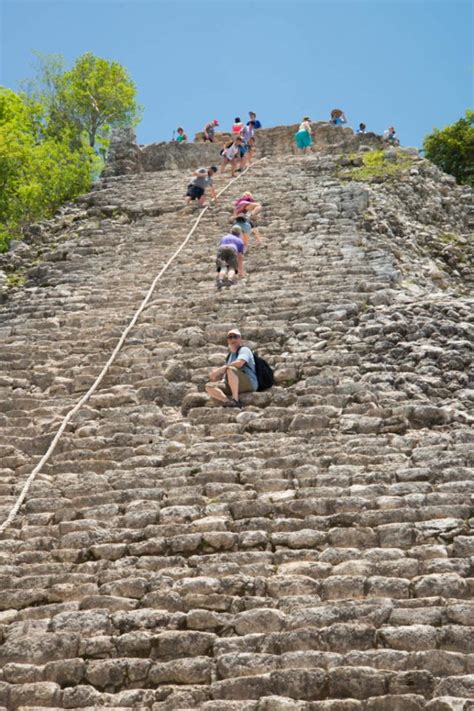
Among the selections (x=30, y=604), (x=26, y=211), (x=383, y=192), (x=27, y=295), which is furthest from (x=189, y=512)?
(x=26, y=211)

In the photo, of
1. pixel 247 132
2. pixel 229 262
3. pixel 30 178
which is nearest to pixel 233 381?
pixel 229 262

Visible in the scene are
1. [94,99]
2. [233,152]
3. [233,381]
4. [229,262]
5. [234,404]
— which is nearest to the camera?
[234,404]

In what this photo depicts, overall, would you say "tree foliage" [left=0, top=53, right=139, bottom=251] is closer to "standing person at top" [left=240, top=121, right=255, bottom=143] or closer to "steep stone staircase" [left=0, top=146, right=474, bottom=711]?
"standing person at top" [left=240, top=121, right=255, bottom=143]

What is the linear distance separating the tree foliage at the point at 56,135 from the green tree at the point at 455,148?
10.9 m

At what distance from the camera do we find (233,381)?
8898mm

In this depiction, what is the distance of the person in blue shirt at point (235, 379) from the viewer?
886cm

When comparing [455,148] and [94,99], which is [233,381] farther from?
[94,99]

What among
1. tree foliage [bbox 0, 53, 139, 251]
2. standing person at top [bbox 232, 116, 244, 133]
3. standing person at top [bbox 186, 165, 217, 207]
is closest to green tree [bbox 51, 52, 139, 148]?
tree foliage [bbox 0, 53, 139, 251]

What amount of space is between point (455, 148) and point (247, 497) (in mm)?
24636

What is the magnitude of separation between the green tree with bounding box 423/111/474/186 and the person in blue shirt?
21962mm

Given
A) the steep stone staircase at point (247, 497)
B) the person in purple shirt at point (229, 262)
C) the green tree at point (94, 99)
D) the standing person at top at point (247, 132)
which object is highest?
the green tree at point (94, 99)

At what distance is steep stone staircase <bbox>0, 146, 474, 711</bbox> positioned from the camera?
17.3 feet

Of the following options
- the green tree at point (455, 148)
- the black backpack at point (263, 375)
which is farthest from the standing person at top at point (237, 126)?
the black backpack at point (263, 375)

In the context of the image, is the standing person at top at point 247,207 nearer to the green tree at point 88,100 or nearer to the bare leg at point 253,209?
the bare leg at point 253,209
